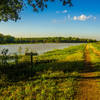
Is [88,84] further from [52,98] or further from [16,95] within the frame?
[16,95]

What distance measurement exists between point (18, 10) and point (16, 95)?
11.2m

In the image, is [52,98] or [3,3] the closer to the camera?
[52,98]

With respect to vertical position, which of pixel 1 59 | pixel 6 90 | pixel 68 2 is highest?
pixel 68 2

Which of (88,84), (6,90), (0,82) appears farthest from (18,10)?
(88,84)

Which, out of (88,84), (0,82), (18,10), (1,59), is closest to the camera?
(88,84)

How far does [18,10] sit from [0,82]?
9.53 metres

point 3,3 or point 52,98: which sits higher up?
point 3,3

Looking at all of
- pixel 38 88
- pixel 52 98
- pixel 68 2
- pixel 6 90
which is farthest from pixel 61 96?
pixel 68 2

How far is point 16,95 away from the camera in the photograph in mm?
6020

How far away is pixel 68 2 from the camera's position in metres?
9.37

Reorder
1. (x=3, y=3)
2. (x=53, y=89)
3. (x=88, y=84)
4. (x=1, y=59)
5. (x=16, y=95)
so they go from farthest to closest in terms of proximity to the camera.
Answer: (x=1, y=59)
(x=3, y=3)
(x=88, y=84)
(x=53, y=89)
(x=16, y=95)

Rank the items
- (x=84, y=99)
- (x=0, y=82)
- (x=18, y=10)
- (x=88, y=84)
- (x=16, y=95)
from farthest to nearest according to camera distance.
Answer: (x=18, y=10) → (x=0, y=82) → (x=88, y=84) → (x=16, y=95) → (x=84, y=99)

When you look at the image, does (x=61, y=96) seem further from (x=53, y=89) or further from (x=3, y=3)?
(x=3, y=3)

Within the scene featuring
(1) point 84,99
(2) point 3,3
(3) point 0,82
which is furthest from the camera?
(2) point 3,3
